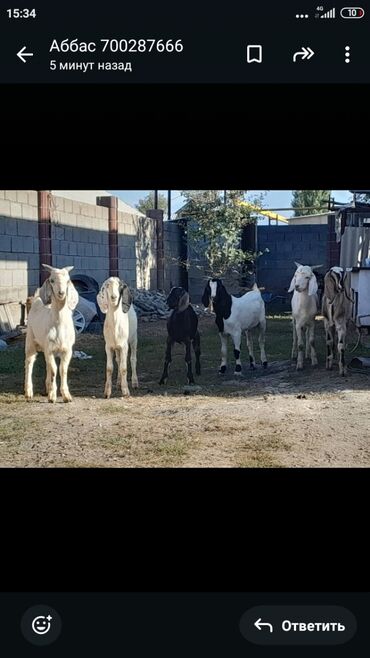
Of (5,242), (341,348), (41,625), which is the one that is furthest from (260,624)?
(5,242)

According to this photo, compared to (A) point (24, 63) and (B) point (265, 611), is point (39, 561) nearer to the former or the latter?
(B) point (265, 611)

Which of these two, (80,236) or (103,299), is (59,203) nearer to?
(80,236)

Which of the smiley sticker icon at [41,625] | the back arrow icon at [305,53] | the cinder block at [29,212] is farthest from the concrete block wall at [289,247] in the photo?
the smiley sticker icon at [41,625]

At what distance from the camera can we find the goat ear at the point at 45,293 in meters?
1.84

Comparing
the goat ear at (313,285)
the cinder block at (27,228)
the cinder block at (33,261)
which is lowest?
the goat ear at (313,285)

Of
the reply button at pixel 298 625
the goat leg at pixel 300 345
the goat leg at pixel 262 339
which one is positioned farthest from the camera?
the goat leg at pixel 262 339

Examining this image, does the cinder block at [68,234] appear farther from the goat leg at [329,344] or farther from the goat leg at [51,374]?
the goat leg at [329,344]

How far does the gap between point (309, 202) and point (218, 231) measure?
46 centimetres

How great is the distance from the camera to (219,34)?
997 mm

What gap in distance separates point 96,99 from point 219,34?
225mm

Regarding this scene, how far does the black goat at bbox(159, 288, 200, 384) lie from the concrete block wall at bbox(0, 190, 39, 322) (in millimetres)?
444

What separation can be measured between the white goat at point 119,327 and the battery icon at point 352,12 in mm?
1066

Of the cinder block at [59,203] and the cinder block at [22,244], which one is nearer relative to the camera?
the cinder block at [59,203]

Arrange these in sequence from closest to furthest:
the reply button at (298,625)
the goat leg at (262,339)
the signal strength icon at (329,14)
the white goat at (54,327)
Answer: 1. the reply button at (298,625)
2. the signal strength icon at (329,14)
3. the white goat at (54,327)
4. the goat leg at (262,339)
